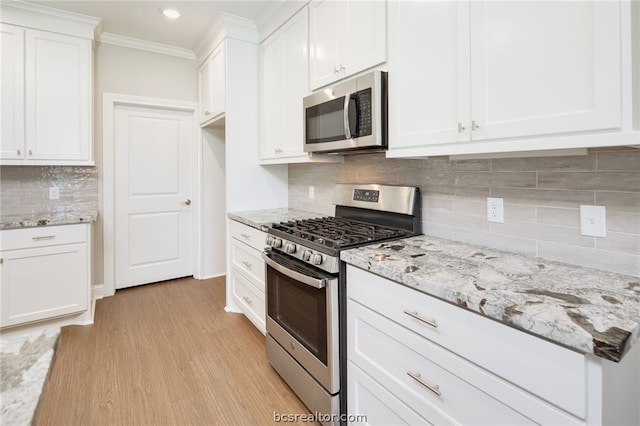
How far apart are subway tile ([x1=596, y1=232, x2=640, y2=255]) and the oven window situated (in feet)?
3.67

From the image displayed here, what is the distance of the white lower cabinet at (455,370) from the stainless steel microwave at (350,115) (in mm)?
724

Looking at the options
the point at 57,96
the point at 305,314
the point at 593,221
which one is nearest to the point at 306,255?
the point at 305,314

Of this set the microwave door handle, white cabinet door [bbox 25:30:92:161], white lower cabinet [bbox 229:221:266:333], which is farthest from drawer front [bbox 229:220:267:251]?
white cabinet door [bbox 25:30:92:161]

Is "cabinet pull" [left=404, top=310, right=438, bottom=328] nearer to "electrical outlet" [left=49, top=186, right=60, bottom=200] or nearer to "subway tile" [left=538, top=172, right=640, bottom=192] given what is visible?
"subway tile" [left=538, top=172, right=640, bottom=192]

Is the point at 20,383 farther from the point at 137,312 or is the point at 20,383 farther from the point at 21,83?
the point at 21,83

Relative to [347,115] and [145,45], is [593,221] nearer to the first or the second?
[347,115]

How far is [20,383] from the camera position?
0.59 metres

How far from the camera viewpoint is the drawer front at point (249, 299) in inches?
96.3

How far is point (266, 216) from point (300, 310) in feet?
3.71

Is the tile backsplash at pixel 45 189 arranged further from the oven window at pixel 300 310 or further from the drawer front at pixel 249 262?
the oven window at pixel 300 310

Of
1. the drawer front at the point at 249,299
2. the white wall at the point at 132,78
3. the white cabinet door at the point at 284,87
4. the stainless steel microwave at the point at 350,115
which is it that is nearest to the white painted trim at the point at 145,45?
the white wall at the point at 132,78

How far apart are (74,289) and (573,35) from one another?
11.6ft

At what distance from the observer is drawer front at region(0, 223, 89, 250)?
253 cm

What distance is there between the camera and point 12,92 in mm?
2701
